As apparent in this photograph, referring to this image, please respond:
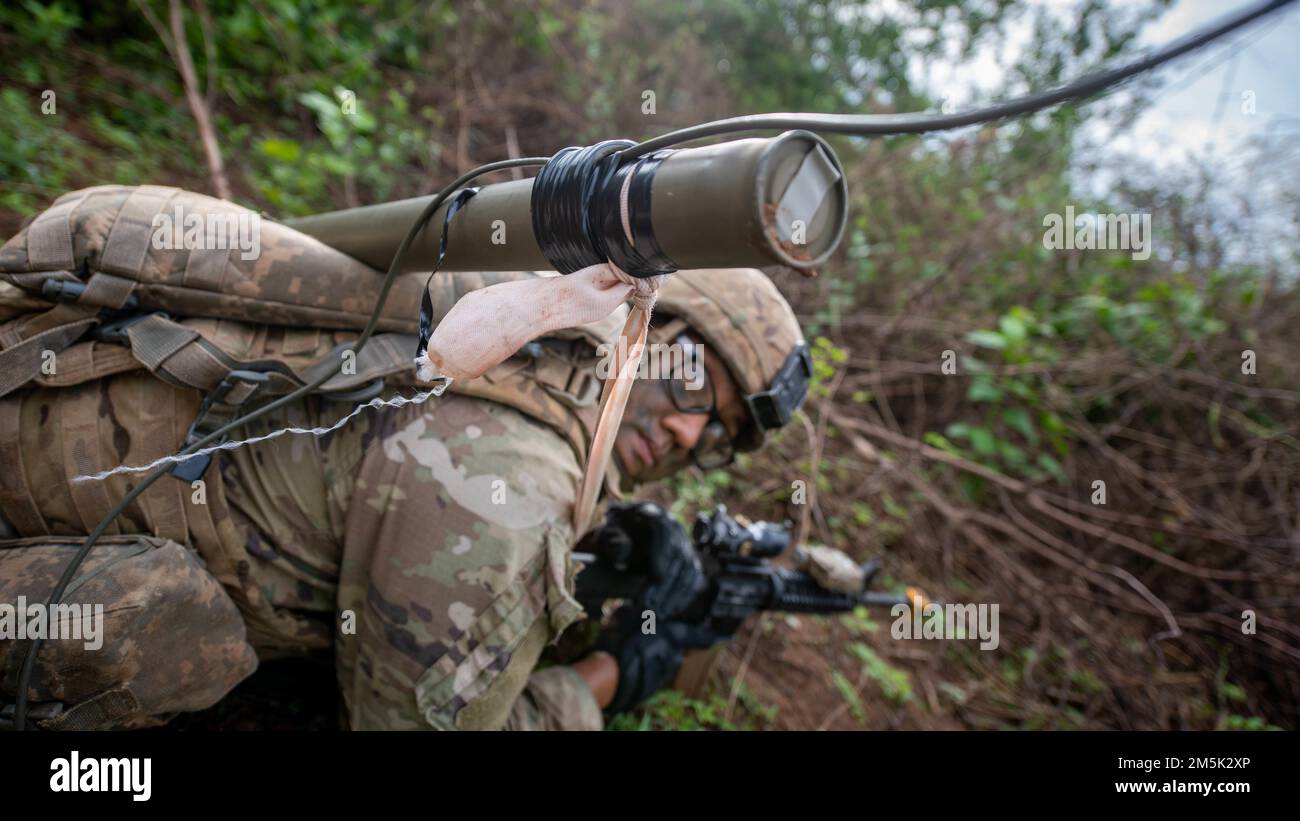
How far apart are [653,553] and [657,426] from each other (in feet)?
1.71

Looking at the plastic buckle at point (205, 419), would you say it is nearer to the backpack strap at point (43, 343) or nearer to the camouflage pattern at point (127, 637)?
the camouflage pattern at point (127, 637)

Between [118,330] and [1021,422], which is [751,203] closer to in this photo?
[118,330]

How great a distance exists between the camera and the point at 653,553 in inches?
96.3

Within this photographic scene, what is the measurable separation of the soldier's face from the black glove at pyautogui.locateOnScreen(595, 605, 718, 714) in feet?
2.02

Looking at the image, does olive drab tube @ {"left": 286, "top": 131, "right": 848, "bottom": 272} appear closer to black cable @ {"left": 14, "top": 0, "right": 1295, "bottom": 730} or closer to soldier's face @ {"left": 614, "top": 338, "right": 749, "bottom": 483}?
black cable @ {"left": 14, "top": 0, "right": 1295, "bottom": 730}

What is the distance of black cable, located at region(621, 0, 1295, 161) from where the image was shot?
1.69 ft

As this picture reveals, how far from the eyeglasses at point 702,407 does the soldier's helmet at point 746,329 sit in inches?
3.6

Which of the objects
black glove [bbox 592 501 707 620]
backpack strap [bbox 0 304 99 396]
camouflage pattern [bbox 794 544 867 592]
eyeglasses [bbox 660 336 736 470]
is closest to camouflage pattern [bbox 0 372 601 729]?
backpack strap [bbox 0 304 99 396]

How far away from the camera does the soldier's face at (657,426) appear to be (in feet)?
7.36

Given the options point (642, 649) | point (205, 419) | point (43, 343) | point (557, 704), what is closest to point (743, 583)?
point (642, 649)

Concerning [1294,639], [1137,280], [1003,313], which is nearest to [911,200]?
[1003,313]
